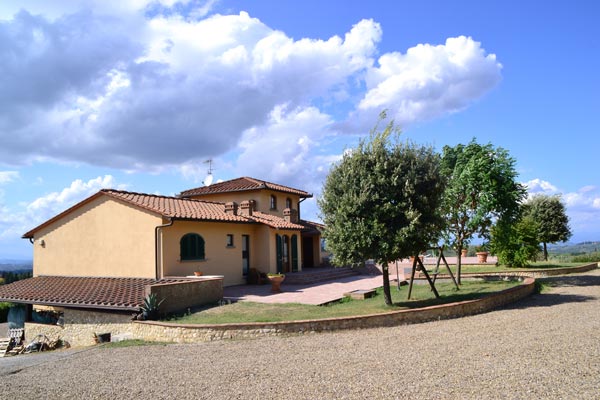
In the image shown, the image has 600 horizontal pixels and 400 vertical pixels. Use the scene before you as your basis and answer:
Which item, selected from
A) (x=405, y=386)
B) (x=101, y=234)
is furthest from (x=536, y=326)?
(x=101, y=234)

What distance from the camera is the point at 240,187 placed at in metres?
27.3

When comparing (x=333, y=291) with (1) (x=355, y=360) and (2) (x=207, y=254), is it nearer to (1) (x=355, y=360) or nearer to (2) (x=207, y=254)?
(2) (x=207, y=254)

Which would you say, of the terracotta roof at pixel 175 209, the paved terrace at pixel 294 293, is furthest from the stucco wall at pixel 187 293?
the terracotta roof at pixel 175 209

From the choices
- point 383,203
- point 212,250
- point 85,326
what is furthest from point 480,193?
point 85,326

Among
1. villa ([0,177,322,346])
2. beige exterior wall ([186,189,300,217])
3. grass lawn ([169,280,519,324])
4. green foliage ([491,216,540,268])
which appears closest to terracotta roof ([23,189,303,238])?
villa ([0,177,322,346])

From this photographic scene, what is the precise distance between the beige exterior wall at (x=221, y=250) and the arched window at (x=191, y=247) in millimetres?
154

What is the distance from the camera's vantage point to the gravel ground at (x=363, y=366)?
6.50m

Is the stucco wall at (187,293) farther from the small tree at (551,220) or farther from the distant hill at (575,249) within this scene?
the distant hill at (575,249)

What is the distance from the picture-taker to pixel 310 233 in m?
28.5

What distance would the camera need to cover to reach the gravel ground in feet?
21.3

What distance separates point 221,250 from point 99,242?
5327 millimetres

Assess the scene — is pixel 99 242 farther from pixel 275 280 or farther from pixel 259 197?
pixel 259 197

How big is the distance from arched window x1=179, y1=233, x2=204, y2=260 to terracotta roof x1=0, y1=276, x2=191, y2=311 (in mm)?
1810

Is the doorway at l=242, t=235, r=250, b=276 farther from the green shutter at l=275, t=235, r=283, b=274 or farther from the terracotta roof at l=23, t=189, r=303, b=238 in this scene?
the green shutter at l=275, t=235, r=283, b=274
